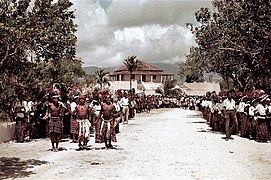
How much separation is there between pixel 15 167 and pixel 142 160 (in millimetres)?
3236

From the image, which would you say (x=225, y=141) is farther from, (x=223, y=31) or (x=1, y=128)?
(x=1, y=128)

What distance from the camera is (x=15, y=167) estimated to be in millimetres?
10703

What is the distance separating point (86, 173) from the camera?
10.0m

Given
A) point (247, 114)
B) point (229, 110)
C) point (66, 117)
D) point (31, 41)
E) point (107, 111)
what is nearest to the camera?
point (31, 41)

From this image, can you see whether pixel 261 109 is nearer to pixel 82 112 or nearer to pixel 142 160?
pixel 142 160

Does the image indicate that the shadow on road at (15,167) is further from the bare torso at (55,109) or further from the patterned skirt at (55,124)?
the bare torso at (55,109)

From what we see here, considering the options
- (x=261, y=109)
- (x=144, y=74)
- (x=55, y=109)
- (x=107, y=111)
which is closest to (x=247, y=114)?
(x=261, y=109)

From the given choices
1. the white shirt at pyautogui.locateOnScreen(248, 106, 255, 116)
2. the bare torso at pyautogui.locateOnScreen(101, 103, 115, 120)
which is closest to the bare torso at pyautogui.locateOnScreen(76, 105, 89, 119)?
the bare torso at pyautogui.locateOnScreen(101, 103, 115, 120)

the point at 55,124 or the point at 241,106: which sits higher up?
the point at 241,106

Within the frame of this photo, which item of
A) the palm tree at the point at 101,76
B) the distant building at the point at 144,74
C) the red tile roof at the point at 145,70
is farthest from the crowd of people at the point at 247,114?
the red tile roof at the point at 145,70

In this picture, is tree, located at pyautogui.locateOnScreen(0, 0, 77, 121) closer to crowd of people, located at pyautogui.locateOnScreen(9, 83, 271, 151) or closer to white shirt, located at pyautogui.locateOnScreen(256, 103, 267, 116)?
crowd of people, located at pyautogui.locateOnScreen(9, 83, 271, 151)

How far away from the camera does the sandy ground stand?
9868 millimetres

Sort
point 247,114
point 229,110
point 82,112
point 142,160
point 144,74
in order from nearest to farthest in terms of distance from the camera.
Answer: point 142,160 < point 82,112 < point 229,110 < point 247,114 < point 144,74

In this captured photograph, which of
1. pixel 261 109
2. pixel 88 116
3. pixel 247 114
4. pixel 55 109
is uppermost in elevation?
pixel 55 109
